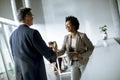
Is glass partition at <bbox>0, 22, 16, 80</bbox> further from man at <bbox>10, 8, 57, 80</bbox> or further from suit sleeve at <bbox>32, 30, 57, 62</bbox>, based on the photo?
suit sleeve at <bbox>32, 30, 57, 62</bbox>

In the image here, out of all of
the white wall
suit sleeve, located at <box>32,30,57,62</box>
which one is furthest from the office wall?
suit sleeve, located at <box>32,30,57,62</box>

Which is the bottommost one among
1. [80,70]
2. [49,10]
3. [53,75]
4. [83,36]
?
[53,75]

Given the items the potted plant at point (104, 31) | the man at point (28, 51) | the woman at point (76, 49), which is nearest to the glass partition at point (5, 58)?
the woman at point (76, 49)

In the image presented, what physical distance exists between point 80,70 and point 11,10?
3812mm

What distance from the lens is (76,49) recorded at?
9.41 ft

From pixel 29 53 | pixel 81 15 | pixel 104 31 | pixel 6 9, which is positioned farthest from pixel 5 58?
pixel 81 15

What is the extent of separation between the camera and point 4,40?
180 inches

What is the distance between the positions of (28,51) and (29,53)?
0.07 feet

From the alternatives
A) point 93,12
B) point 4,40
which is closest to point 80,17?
point 93,12

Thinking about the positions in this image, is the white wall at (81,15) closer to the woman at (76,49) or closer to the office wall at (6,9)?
the office wall at (6,9)

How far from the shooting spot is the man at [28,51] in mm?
2344

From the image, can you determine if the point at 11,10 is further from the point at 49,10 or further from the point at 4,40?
the point at 4,40

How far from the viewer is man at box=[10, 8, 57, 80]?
7.69 ft

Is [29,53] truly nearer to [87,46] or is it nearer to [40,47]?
[40,47]
